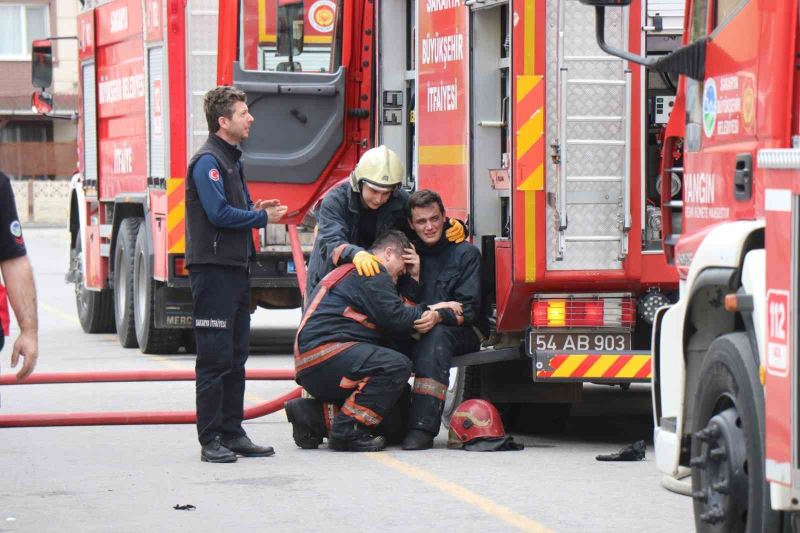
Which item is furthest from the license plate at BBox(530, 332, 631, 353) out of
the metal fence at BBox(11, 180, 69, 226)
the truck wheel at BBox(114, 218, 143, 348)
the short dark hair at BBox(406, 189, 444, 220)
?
the metal fence at BBox(11, 180, 69, 226)

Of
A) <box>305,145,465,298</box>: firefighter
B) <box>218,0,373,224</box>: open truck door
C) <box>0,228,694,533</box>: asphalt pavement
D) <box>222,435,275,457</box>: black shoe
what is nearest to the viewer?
<box>0,228,694,533</box>: asphalt pavement

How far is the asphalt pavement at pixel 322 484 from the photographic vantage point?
7.50m

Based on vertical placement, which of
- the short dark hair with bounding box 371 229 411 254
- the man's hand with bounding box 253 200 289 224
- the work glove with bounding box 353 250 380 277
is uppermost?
the man's hand with bounding box 253 200 289 224

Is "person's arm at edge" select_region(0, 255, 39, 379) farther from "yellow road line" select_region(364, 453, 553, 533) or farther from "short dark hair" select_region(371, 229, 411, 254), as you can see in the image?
"short dark hair" select_region(371, 229, 411, 254)

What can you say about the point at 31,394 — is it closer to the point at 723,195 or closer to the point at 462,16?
the point at 462,16

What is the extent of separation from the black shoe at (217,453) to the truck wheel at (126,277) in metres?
7.40

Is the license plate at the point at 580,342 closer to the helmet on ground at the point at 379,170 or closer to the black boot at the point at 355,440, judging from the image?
the black boot at the point at 355,440

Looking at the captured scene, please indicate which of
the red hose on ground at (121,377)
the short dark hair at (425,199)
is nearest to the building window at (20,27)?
the red hose on ground at (121,377)

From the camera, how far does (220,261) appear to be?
30.2 feet

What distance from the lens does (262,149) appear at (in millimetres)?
12820

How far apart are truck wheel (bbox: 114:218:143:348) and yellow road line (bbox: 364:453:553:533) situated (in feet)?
24.6

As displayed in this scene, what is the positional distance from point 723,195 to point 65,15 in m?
51.1

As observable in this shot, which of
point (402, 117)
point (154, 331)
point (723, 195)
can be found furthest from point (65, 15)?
point (723, 195)

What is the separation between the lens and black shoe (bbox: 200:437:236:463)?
30.5 ft
